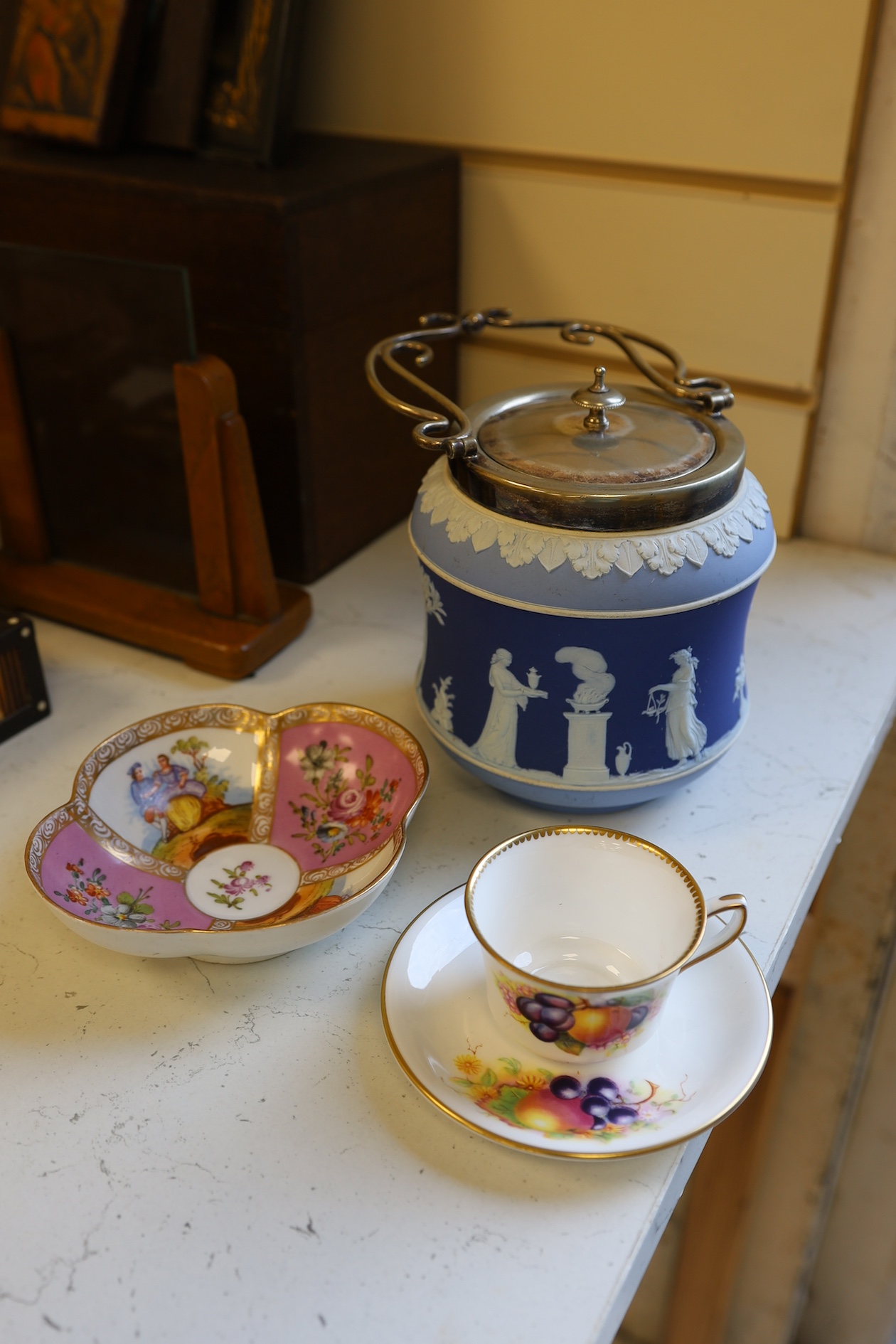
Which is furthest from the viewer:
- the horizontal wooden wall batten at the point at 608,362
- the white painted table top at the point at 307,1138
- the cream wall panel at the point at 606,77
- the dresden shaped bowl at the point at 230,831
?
the horizontal wooden wall batten at the point at 608,362

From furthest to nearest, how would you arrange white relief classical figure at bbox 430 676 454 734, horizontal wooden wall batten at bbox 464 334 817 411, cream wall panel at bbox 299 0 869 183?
horizontal wooden wall batten at bbox 464 334 817 411
cream wall panel at bbox 299 0 869 183
white relief classical figure at bbox 430 676 454 734

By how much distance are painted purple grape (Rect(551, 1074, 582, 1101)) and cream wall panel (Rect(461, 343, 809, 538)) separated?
0.58m

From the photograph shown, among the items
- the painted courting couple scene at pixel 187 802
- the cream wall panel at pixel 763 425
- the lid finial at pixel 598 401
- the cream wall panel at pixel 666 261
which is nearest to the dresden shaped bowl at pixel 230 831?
the painted courting couple scene at pixel 187 802

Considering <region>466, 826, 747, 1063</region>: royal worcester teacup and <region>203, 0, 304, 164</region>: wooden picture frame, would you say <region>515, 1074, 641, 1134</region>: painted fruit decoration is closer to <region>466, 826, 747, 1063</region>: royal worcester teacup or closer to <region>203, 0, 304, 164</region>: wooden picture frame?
<region>466, 826, 747, 1063</region>: royal worcester teacup

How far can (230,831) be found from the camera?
70 cm

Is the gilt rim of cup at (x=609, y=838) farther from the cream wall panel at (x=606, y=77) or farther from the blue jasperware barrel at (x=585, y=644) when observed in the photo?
the cream wall panel at (x=606, y=77)

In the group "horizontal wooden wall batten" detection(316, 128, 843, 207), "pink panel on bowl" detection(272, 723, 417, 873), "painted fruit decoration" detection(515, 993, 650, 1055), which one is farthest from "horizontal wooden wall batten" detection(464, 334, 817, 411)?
"painted fruit decoration" detection(515, 993, 650, 1055)

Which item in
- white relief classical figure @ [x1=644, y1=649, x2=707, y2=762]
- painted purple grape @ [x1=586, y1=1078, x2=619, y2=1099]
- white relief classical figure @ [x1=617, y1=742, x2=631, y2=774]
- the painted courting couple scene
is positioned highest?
white relief classical figure @ [x1=644, y1=649, x2=707, y2=762]

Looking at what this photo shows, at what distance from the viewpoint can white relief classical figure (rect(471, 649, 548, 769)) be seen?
2.11ft

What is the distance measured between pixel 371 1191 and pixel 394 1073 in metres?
0.06

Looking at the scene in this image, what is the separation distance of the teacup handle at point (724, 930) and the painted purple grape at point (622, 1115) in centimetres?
7

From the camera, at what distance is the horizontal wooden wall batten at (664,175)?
2.86 ft

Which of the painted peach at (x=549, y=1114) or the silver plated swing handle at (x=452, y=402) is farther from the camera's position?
the silver plated swing handle at (x=452, y=402)

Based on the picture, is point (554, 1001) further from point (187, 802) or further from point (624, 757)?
point (187, 802)
